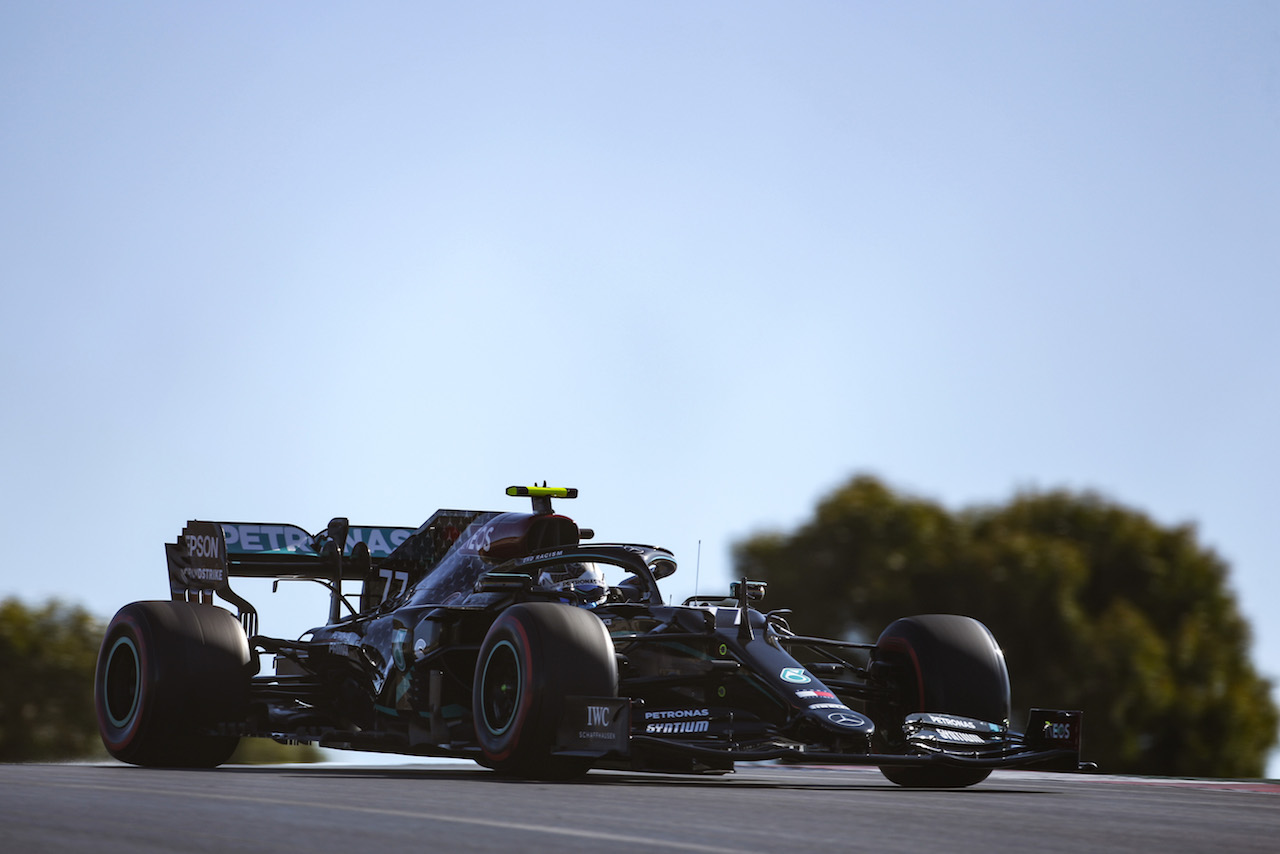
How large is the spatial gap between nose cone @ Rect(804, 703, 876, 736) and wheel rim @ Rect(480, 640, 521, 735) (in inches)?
69.4

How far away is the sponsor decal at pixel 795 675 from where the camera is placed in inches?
425

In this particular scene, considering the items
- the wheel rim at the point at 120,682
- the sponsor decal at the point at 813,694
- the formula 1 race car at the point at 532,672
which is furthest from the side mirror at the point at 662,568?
the wheel rim at the point at 120,682

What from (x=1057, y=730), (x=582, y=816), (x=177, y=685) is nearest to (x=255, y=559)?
(x=177, y=685)

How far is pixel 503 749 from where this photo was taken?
10.6 m

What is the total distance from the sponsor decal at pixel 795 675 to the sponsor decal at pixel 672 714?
0.51m

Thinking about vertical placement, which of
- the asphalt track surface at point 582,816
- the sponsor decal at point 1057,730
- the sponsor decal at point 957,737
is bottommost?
the asphalt track surface at point 582,816

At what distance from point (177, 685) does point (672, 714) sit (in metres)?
3.87

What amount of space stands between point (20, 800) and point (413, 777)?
346 cm

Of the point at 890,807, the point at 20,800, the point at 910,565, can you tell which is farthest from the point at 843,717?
the point at 910,565

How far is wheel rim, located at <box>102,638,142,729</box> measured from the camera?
43.1ft

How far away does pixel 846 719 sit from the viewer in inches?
413

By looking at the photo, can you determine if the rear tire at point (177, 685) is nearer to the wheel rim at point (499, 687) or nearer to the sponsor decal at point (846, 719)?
the wheel rim at point (499, 687)

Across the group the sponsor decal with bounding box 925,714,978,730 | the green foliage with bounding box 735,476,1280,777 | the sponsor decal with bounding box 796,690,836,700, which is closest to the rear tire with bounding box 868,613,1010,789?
the sponsor decal with bounding box 925,714,978,730

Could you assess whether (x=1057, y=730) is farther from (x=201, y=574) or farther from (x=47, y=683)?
(x=47, y=683)
